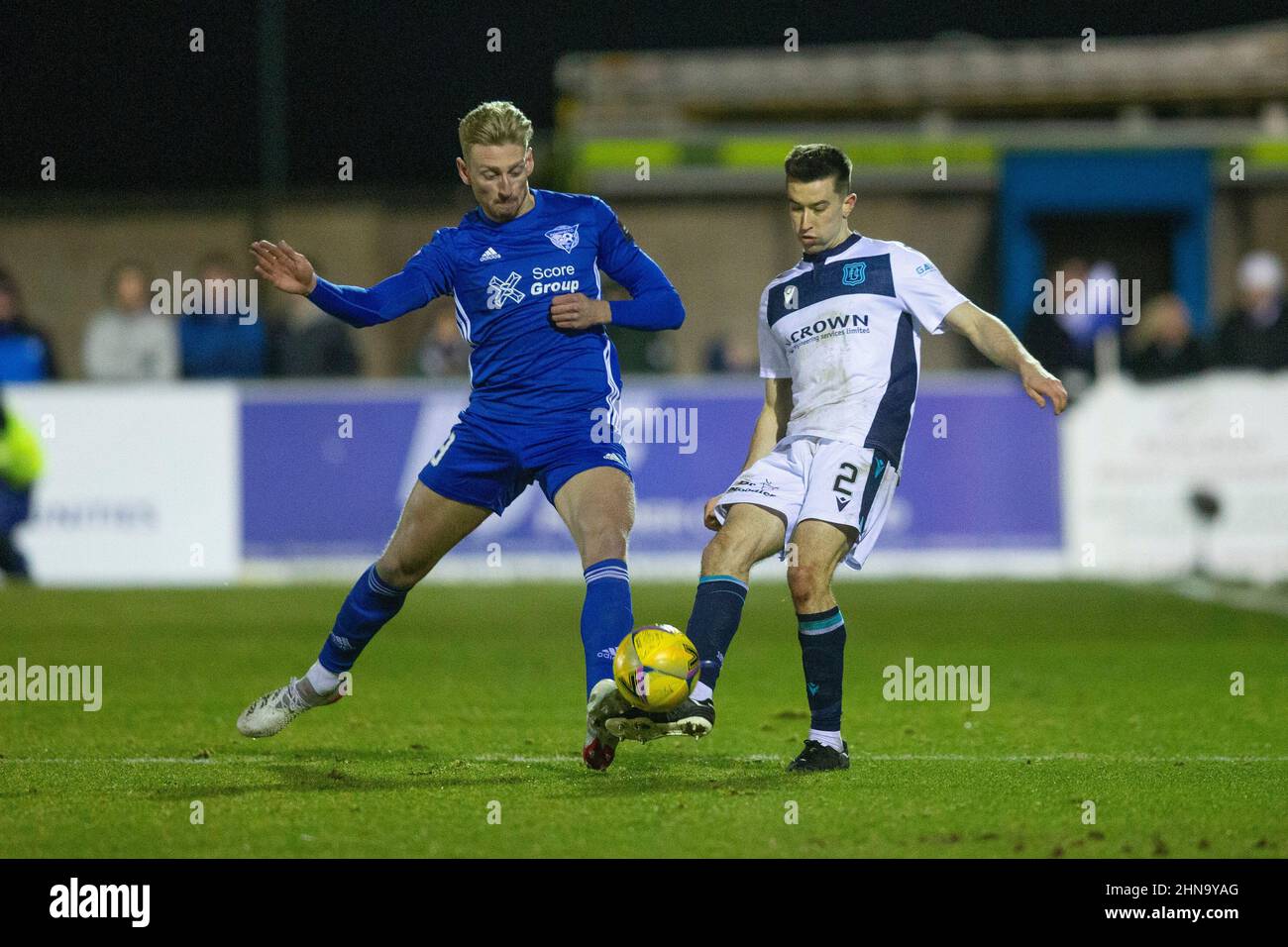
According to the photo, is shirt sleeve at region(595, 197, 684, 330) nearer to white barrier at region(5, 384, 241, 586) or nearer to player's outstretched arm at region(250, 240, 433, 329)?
player's outstretched arm at region(250, 240, 433, 329)

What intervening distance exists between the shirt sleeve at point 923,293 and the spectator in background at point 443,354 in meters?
10.4

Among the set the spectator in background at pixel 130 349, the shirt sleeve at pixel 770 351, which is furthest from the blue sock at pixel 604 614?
the spectator in background at pixel 130 349

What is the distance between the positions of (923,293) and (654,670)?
5.60ft

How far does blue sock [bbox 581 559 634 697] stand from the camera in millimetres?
6492

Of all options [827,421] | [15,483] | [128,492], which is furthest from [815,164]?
[15,483]

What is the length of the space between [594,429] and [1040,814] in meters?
2.05

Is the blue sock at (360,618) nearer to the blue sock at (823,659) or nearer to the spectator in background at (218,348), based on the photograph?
the blue sock at (823,659)

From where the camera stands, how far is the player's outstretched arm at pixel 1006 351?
250 inches

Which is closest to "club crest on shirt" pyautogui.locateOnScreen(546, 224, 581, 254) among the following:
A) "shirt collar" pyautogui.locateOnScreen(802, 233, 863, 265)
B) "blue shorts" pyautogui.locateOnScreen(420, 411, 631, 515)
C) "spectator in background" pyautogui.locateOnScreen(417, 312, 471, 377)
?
"blue shorts" pyautogui.locateOnScreen(420, 411, 631, 515)

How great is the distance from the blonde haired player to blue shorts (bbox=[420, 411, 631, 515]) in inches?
19.8

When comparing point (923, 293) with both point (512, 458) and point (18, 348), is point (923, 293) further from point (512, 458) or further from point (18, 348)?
point (18, 348)

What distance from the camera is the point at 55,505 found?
15.5m

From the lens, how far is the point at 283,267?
6.50 metres

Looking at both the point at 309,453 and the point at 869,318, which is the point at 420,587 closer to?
the point at 309,453
